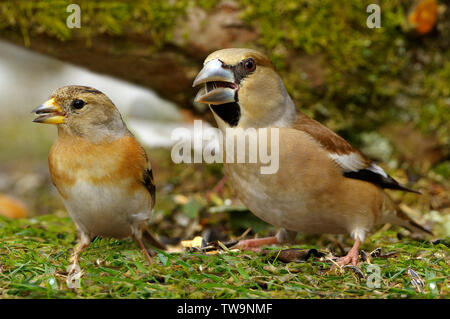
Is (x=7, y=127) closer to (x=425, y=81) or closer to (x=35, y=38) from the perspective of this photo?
(x=35, y=38)

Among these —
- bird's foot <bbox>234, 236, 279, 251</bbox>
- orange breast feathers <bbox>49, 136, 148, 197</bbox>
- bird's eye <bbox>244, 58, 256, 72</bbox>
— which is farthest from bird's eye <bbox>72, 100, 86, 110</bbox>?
bird's foot <bbox>234, 236, 279, 251</bbox>

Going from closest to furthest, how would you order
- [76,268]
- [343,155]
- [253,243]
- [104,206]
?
1. [76,268]
2. [104,206]
3. [343,155]
4. [253,243]

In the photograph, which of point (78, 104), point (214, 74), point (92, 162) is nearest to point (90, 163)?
point (92, 162)

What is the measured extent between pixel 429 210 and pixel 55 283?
3937 mm

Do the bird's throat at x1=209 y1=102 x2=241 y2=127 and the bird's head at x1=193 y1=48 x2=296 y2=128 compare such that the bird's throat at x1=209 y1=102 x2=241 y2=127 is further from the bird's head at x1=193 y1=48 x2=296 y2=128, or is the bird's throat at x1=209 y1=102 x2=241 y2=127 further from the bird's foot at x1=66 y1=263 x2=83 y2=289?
the bird's foot at x1=66 y1=263 x2=83 y2=289

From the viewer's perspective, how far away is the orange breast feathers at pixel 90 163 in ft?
11.6

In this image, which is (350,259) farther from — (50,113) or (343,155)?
(50,113)

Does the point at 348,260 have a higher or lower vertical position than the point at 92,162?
lower

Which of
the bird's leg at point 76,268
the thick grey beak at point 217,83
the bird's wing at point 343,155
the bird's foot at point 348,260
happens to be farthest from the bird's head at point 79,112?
the bird's foot at point 348,260

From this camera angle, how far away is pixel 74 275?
10.8 ft

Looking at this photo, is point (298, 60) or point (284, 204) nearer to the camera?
point (284, 204)

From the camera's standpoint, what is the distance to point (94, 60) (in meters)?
6.07

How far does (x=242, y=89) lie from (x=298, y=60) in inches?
96.9

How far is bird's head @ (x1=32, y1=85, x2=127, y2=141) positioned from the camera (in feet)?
11.6
